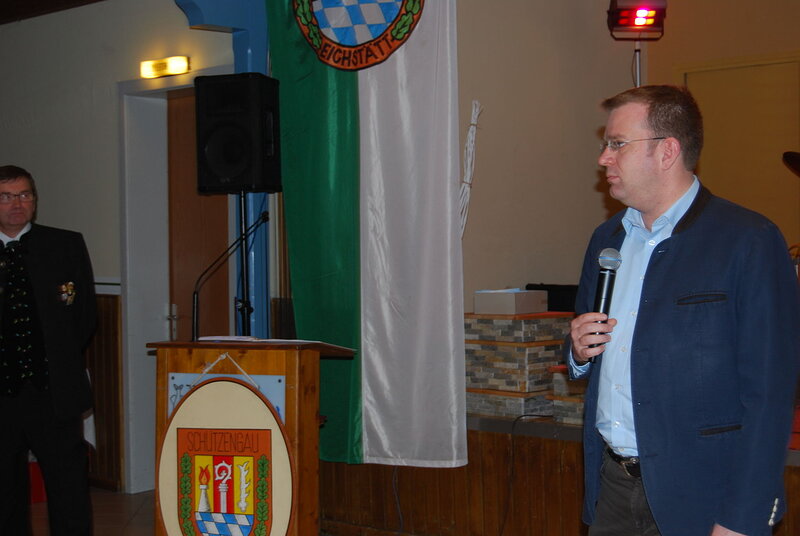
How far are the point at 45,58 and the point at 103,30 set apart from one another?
637 mm

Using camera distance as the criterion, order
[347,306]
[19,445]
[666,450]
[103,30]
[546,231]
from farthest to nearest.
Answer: [103,30], [546,231], [347,306], [19,445], [666,450]

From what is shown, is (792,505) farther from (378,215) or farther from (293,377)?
(378,215)

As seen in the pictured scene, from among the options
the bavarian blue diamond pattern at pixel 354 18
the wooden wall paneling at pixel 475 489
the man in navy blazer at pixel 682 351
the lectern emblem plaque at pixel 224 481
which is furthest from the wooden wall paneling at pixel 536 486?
the bavarian blue diamond pattern at pixel 354 18

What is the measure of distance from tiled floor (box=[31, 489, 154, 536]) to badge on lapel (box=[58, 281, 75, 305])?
1.50 metres

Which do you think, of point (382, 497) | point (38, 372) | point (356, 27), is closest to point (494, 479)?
point (382, 497)

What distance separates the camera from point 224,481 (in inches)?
136

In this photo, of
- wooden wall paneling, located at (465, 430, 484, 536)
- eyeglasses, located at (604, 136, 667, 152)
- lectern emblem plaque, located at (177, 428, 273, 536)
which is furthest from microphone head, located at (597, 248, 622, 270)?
Answer: wooden wall paneling, located at (465, 430, 484, 536)

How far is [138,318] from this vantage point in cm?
576

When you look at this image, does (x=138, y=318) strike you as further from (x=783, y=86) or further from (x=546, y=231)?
(x=783, y=86)

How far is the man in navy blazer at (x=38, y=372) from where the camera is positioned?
12.8 ft

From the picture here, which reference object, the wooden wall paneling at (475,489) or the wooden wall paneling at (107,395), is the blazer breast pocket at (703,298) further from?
the wooden wall paneling at (107,395)

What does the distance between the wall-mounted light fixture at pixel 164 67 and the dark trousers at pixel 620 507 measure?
400 cm

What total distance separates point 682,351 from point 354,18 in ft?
9.07

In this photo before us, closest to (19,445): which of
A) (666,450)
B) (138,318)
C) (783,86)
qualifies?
(138,318)
